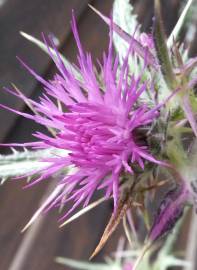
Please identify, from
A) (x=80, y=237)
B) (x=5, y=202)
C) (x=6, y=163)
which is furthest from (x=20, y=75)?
(x=80, y=237)

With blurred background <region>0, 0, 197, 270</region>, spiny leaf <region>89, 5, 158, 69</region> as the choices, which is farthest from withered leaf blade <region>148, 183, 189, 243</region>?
blurred background <region>0, 0, 197, 270</region>

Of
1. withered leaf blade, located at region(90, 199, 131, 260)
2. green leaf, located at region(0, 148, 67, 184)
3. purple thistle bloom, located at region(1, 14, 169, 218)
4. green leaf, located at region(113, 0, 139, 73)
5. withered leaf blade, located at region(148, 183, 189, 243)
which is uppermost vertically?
green leaf, located at region(113, 0, 139, 73)

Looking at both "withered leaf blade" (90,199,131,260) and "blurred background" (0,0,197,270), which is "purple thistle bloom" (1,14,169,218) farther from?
"blurred background" (0,0,197,270)

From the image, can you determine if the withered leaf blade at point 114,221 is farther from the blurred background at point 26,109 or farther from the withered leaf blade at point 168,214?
the blurred background at point 26,109

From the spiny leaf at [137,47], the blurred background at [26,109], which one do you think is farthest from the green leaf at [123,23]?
the blurred background at [26,109]

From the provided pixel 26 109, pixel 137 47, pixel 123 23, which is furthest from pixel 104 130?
pixel 26 109
